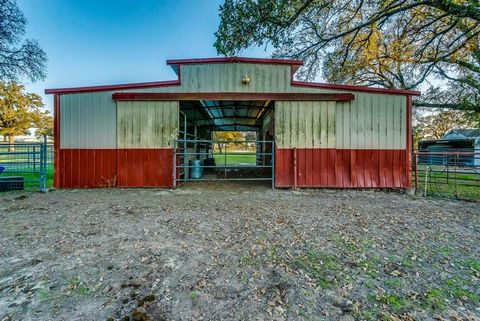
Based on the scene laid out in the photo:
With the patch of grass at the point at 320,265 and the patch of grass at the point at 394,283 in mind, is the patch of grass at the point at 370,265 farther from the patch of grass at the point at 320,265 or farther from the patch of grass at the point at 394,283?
the patch of grass at the point at 320,265

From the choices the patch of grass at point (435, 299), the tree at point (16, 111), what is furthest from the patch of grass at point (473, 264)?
the tree at point (16, 111)

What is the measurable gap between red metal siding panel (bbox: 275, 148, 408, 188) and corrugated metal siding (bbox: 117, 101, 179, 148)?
320 centimetres

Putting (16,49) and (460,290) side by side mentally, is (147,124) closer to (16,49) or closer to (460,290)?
(460,290)

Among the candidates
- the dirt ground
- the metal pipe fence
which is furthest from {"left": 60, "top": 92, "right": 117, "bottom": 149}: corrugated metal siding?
the metal pipe fence

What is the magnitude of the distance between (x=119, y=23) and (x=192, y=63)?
31.1ft

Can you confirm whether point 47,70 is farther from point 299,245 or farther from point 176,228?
point 299,245

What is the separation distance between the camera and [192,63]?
678cm

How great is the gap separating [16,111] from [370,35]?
34141 millimetres

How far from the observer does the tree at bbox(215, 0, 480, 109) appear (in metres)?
6.37

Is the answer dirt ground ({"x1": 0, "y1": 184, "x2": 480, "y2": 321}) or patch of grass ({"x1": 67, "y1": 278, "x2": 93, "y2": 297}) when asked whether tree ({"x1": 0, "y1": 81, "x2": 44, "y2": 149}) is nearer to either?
dirt ground ({"x1": 0, "y1": 184, "x2": 480, "y2": 321})

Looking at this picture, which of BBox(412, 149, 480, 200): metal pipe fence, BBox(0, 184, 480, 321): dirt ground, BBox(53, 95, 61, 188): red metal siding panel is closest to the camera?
BBox(0, 184, 480, 321): dirt ground

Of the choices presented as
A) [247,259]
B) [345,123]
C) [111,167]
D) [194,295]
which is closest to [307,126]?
[345,123]

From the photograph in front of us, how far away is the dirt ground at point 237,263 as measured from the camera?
6.00ft

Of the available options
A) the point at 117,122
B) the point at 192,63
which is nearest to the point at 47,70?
the point at 117,122
